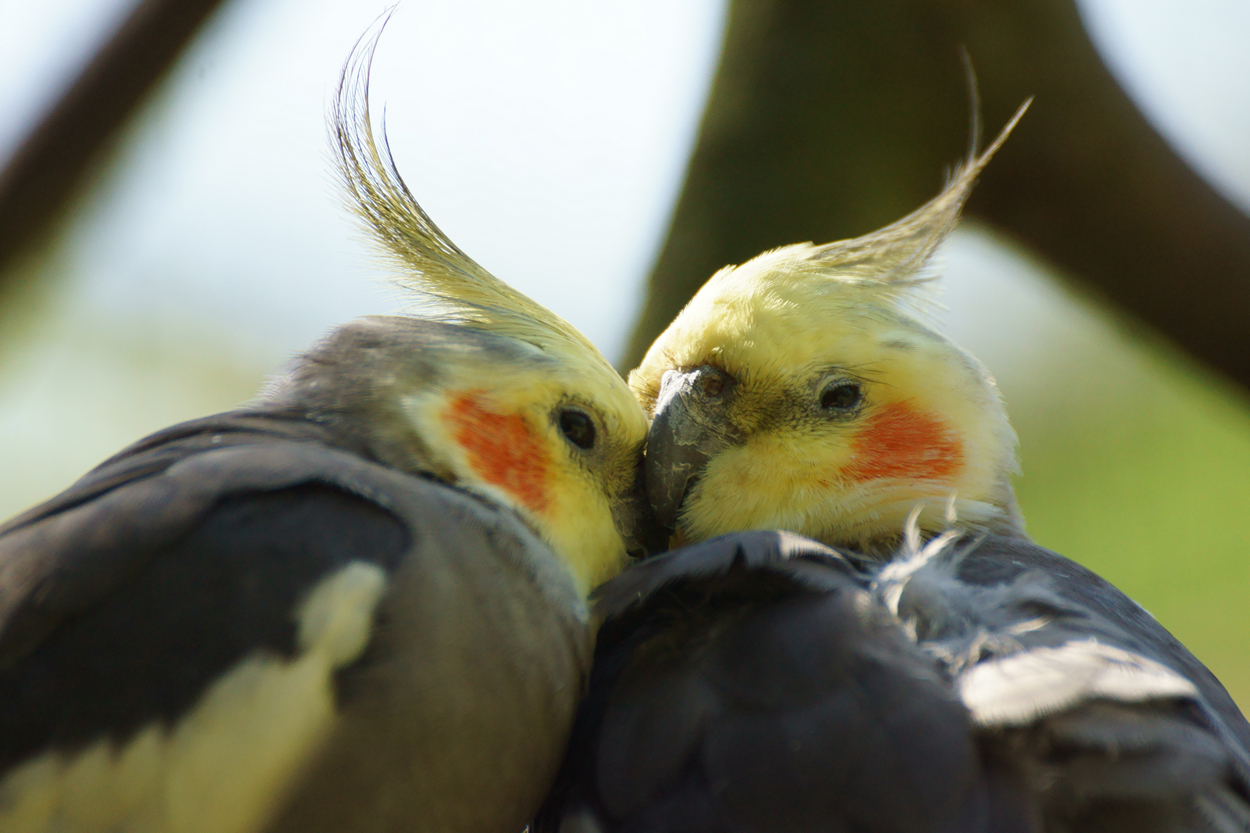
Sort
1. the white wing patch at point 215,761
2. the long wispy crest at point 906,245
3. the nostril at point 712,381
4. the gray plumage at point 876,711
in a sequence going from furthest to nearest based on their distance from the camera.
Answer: the long wispy crest at point 906,245, the nostril at point 712,381, the gray plumage at point 876,711, the white wing patch at point 215,761

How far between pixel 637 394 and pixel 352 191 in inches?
31.9

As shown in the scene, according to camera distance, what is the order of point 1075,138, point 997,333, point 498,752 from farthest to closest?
point 997,333
point 1075,138
point 498,752

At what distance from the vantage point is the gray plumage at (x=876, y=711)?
3.69 ft

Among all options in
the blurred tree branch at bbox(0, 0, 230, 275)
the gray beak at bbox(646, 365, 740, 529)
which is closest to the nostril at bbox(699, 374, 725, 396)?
the gray beak at bbox(646, 365, 740, 529)

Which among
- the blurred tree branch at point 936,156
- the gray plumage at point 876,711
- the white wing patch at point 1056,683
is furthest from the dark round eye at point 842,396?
the white wing patch at point 1056,683

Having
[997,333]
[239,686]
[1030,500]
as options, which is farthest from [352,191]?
[1030,500]

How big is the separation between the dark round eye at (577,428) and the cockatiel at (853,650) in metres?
0.20

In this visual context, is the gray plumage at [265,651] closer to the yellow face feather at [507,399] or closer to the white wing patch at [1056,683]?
the yellow face feather at [507,399]

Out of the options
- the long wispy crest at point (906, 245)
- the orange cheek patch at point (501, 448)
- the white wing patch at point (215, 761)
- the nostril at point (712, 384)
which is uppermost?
the long wispy crest at point (906, 245)

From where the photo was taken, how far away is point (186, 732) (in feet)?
3.11

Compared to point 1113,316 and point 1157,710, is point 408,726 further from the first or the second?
point 1113,316

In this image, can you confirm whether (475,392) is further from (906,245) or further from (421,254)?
(906,245)

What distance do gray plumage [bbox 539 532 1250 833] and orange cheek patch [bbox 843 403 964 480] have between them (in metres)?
0.47

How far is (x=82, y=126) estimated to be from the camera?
1.69 meters
